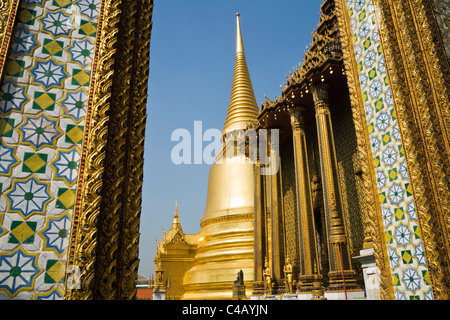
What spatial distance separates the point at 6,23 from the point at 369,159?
346 centimetres

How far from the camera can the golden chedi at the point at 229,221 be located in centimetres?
1349

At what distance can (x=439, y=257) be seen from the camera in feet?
9.15

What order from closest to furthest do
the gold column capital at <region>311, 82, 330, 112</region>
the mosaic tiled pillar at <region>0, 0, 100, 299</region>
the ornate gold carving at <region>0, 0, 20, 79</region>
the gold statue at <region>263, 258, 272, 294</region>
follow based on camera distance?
the mosaic tiled pillar at <region>0, 0, 100, 299</region> → the ornate gold carving at <region>0, 0, 20, 79</region> → the gold column capital at <region>311, 82, 330, 112</region> → the gold statue at <region>263, 258, 272, 294</region>

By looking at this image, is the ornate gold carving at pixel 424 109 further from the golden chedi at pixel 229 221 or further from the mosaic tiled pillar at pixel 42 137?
the golden chedi at pixel 229 221

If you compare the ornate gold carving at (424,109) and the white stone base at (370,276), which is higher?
the ornate gold carving at (424,109)

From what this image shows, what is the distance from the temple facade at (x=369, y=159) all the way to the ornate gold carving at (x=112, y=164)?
244 centimetres

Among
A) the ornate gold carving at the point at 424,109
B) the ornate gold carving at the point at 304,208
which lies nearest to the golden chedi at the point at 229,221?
the ornate gold carving at the point at 304,208

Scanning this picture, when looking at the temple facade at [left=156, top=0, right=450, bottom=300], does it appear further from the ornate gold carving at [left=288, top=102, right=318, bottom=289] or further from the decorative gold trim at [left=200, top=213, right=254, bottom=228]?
the decorative gold trim at [left=200, top=213, right=254, bottom=228]

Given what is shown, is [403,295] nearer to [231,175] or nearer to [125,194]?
[125,194]

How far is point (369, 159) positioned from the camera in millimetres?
3578

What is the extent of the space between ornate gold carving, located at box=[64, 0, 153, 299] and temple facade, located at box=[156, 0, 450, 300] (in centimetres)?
244

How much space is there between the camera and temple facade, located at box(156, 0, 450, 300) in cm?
303

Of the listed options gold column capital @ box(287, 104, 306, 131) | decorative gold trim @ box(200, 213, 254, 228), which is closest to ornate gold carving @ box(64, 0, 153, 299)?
gold column capital @ box(287, 104, 306, 131)

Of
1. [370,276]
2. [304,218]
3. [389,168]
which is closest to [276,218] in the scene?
[304,218]
